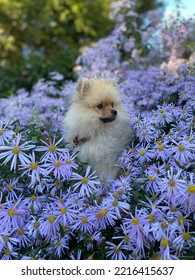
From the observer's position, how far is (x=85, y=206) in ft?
6.43

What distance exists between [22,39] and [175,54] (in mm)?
8721

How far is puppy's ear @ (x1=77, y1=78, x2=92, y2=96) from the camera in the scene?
2889 millimetres

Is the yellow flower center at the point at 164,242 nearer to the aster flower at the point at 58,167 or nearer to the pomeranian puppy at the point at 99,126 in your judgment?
the aster flower at the point at 58,167

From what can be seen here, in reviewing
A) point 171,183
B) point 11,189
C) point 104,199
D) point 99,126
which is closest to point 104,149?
point 99,126

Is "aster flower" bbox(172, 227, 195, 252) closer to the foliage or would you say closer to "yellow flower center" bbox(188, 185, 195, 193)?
"yellow flower center" bbox(188, 185, 195, 193)

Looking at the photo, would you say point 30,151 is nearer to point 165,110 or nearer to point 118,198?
point 118,198

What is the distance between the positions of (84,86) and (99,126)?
0.41 meters

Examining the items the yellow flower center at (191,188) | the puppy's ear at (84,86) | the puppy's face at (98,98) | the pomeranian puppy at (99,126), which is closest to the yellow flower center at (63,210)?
the pomeranian puppy at (99,126)

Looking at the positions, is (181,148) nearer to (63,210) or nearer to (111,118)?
(63,210)

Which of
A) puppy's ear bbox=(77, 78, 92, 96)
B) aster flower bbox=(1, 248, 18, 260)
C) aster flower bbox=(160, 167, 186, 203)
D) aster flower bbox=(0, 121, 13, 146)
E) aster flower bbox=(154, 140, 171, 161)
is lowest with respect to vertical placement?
aster flower bbox=(1, 248, 18, 260)

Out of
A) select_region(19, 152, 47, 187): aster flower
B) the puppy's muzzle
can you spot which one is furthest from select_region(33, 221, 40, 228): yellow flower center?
the puppy's muzzle

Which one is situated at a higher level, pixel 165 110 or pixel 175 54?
pixel 175 54
